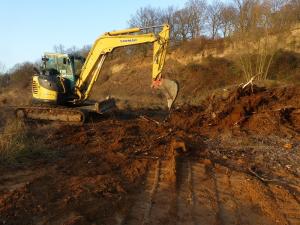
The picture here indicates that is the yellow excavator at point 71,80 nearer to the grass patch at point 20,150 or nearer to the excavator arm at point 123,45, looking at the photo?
the excavator arm at point 123,45

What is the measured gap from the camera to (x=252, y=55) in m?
28.3

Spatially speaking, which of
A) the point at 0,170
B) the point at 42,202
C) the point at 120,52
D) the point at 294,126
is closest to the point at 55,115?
the point at 0,170

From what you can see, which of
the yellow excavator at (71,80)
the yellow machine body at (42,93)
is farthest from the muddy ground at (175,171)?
the yellow machine body at (42,93)

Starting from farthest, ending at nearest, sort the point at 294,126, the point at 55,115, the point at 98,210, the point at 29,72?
the point at 29,72, the point at 55,115, the point at 294,126, the point at 98,210

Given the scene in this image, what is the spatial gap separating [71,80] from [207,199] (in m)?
10.6

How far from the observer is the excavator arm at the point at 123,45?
1438 centimetres

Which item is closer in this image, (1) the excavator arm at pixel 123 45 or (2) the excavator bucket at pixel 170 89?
(2) the excavator bucket at pixel 170 89

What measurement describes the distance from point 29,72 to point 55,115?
118ft

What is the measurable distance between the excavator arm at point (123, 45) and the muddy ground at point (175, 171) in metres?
1.34

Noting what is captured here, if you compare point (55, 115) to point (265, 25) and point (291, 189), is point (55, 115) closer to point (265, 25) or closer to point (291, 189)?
point (291, 189)

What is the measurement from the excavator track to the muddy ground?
1.45 meters

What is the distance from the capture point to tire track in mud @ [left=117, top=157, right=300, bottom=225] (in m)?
6.39

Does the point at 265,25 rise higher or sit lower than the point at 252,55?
higher

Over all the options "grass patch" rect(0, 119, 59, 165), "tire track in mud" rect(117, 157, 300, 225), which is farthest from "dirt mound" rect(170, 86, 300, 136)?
"grass patch" rect(0, 119, 59, 165)
